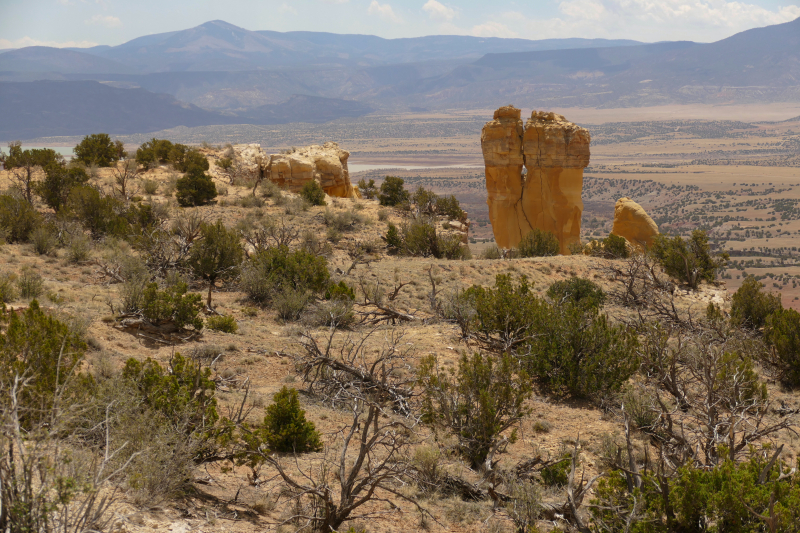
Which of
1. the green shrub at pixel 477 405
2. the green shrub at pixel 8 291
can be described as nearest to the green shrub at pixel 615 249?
the green shrub at pixel 477 405

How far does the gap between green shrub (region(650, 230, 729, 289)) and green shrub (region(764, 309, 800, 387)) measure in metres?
7.16

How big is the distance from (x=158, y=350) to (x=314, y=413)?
3.12 meters

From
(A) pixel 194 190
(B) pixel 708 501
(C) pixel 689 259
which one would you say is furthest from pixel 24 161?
(B) pixel 708 501

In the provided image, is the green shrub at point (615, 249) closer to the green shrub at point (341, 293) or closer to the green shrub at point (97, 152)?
the green shrub at point (341, 293)

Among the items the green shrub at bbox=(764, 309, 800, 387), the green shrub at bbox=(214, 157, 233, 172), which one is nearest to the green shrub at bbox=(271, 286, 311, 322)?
the green shrub at bbox=(764, 309, 800, 387)

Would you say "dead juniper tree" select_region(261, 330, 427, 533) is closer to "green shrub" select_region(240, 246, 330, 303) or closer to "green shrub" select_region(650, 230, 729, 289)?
"green shrub" select_region(240, 246, 330, 303)

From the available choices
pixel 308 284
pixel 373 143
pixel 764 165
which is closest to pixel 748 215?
pixel 764 165

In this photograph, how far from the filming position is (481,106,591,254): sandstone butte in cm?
2705

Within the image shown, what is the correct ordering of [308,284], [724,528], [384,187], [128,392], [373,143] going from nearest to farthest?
1. [724,528]
2. [128,392]
3. [308,284]
4. [384,187]
5. [373,143]

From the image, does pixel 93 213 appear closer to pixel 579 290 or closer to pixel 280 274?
pixel 280 274

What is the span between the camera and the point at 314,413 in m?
7.66

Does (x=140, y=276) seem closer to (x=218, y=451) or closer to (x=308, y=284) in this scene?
(x=308, y=284)

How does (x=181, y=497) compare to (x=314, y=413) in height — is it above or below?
above

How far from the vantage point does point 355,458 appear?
6352 millimetres
